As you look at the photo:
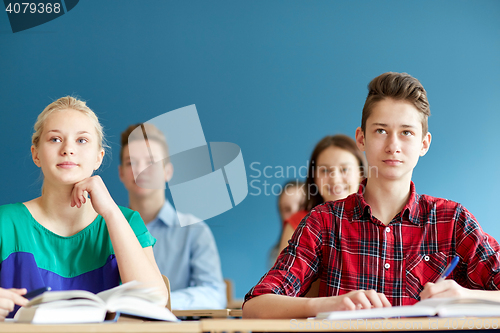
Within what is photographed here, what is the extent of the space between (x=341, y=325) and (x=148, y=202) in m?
2.22

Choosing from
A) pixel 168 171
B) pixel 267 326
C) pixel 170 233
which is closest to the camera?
pixel 267 326

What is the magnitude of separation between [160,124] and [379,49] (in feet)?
5.27

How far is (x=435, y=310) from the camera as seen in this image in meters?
0.67

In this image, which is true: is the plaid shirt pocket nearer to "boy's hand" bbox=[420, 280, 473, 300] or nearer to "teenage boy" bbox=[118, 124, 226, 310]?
"boy's hand" bbox=[420, 280, 473, 300]

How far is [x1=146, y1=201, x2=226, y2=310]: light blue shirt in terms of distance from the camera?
229cm

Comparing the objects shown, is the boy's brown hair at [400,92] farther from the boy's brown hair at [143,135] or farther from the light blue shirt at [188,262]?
the boy's brown hair at [143,135]

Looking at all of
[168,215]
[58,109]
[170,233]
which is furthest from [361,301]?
[168,215]

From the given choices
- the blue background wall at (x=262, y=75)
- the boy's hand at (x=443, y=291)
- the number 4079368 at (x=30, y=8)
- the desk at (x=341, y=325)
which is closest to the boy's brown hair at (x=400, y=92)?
the boy's hand at (x=443, y=291)

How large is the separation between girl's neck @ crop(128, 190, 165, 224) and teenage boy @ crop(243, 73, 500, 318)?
1.69 metres

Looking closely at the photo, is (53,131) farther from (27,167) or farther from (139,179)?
(27,167)

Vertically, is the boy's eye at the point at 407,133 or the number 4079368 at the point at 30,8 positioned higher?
the number 4079368 at the point at 30,8

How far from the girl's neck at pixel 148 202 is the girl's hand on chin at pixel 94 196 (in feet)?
4.99

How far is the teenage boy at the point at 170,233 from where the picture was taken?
7.64ft

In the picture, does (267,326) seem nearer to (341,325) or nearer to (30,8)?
(341,325)
